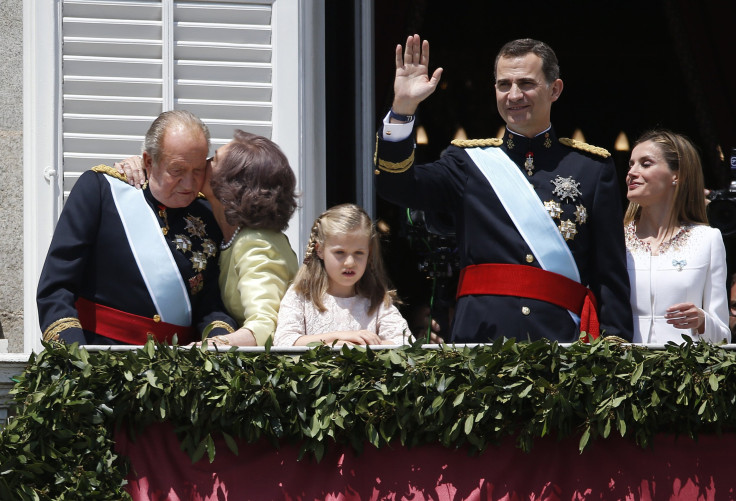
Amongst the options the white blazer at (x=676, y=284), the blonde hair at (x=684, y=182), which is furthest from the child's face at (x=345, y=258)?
the blonde hair at (x=684, y=182)

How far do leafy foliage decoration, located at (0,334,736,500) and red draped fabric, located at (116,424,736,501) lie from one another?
4 cm

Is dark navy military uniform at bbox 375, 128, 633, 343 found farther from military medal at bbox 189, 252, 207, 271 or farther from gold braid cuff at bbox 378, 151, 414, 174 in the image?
military medal at bbox 189, 252, 207, 271

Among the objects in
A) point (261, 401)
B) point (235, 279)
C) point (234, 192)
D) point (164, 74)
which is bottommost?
point (261, 401)

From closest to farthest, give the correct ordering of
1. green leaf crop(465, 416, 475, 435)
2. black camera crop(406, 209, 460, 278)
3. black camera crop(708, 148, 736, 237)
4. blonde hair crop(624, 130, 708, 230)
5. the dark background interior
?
1. green leaf crop(465, 416, 475, 435)
2. blonde hair crop(624, 130, 708, 230)
3. black camera crop(708, 148, 736, 237)
4. black camera crop(406, 209, 460, 278)
5. the dark background interior

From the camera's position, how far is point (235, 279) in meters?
4.25

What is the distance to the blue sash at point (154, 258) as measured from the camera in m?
4.19

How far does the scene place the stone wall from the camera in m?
5.20

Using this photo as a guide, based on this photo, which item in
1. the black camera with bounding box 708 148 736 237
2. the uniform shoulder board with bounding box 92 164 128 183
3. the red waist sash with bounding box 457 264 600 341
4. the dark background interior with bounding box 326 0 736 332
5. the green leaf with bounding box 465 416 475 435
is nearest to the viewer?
the green leaf with bounding box 465 416 475 435

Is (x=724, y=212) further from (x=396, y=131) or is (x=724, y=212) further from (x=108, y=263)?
(x=108, y=263)

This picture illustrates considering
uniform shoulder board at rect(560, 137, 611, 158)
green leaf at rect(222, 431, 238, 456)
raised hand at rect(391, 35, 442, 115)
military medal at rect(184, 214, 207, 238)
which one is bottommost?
green leaf at rect(222, 431, 238, 456)

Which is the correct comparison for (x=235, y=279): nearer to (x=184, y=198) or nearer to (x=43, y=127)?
(x=184, y=198)

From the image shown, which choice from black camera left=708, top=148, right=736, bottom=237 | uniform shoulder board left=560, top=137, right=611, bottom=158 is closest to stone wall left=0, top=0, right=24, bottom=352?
uniform shoulder board left=560, top=137, right=611, bottom=158

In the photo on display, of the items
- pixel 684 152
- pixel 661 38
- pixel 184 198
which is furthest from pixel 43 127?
pixel 661 38

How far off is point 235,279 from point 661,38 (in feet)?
18.6
